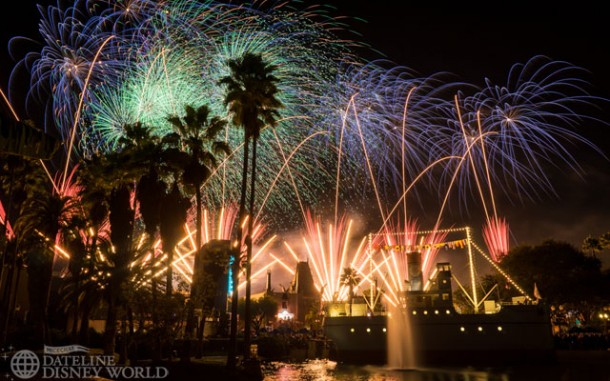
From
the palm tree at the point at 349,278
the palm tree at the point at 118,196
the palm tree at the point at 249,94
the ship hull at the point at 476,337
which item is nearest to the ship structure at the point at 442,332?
the ship hull at the point at 476,337

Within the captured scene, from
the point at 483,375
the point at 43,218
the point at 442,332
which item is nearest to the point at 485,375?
the point at 483,375

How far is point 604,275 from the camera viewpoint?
65.1 meters

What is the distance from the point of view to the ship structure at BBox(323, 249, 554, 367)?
4306cm

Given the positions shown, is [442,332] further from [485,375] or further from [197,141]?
[197,141]

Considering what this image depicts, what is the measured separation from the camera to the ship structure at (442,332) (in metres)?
43.1

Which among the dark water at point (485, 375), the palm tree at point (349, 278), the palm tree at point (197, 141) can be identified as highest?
the palm tree at point (197, 141)

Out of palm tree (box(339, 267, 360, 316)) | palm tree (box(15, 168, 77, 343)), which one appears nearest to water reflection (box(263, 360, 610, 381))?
palm tree (box(15, 168, 77, 343))

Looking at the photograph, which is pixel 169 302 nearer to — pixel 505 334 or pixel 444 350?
pixel 444 350

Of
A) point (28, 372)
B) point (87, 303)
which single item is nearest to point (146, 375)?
point (28, 372)

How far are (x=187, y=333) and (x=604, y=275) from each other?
204ft

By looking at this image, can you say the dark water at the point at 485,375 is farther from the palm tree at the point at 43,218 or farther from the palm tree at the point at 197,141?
the palm tree at the point at 43,218

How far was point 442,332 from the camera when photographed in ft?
145

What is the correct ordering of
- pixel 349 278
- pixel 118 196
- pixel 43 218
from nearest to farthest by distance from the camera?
pixel 43 218 < pixel 118 196 < pixel 349 278

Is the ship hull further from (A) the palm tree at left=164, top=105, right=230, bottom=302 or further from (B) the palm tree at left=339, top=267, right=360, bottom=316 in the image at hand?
(A) the palm tree at left=164, top=105, right=230, bottom=302
